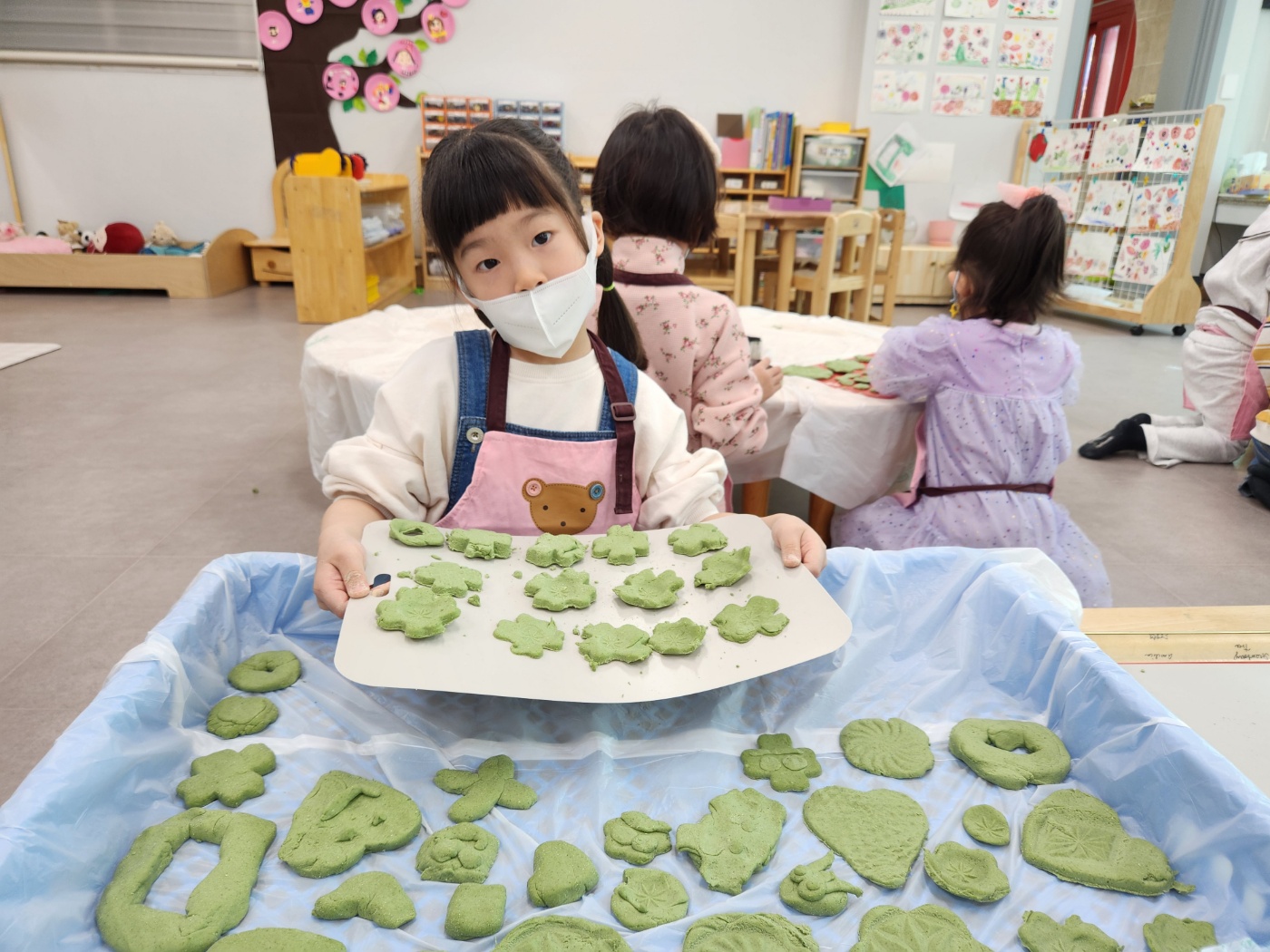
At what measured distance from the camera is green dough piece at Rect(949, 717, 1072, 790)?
2.85 feet

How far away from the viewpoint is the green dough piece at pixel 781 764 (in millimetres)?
874

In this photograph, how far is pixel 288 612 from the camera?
1085 mm

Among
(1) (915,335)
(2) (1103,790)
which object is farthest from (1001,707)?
(1) (915,335)

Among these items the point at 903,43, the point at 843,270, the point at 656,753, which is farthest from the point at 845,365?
the point at 903,43

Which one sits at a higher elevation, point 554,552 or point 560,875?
point 554,552

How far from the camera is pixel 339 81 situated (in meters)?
6.19

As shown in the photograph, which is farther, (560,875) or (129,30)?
(129,30)

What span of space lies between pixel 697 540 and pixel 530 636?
0.89ft

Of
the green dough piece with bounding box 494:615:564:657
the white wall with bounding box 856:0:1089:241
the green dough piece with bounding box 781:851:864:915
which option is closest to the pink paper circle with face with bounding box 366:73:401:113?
the white wall with bounding box 856:0:1089:241

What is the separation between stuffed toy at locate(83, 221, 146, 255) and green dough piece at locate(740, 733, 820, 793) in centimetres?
667

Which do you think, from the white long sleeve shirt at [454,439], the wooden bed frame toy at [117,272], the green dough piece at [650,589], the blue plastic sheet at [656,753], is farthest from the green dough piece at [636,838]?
the wooden bed frame toy at [117,272]

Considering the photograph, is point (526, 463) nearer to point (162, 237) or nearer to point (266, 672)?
point (266, 672)

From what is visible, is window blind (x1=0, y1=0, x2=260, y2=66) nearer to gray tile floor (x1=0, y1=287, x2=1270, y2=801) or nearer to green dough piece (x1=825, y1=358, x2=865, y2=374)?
gray tile floor (x1=0, y1=287, x2=1270, y2=801)

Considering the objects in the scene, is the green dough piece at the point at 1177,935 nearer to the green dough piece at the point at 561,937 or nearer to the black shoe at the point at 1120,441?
the green dough piece at the point at 561,937
